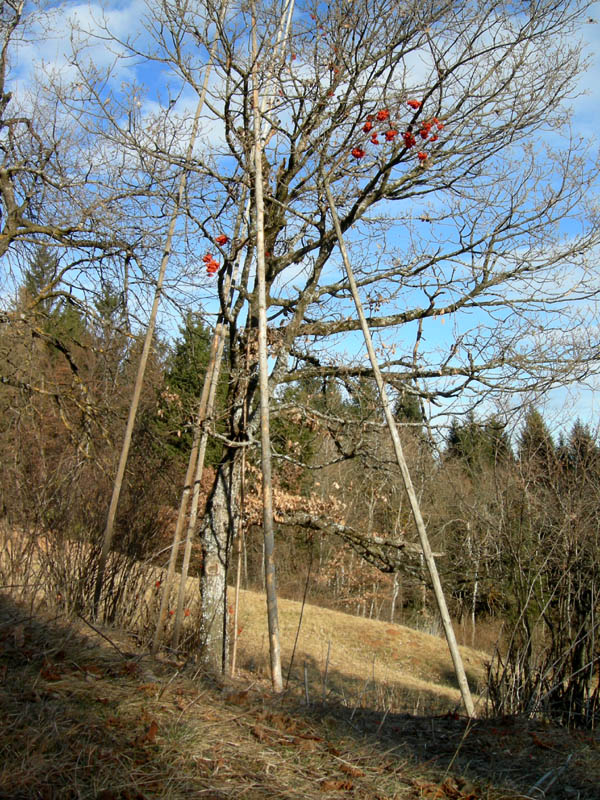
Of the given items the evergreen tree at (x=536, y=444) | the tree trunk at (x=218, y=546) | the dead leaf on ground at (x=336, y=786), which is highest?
the evergreen tree at (x=536, y=444)

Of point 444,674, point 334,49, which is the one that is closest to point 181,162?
point 334,49

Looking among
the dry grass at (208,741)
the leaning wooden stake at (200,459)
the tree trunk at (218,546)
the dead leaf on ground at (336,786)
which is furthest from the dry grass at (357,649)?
the dead leaf on ground at (336,786)

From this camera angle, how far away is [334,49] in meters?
6.49

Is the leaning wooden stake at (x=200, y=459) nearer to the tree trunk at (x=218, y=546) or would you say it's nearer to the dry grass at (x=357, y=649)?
the tree trunk at (x=218, y=546)

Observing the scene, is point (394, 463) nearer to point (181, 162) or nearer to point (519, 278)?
point (519, 278)

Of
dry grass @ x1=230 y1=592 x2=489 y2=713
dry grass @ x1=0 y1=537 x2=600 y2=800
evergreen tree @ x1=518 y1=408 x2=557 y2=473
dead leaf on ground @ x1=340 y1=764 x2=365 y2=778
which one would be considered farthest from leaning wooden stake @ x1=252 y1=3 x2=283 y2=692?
dry grass @ x1=230 y1=592 x2=489 y2=713

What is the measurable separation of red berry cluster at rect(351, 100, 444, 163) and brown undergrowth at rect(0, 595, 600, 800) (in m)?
5.19

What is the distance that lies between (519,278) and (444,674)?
1210 centimetres

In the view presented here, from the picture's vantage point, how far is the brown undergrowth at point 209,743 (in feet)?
7.28

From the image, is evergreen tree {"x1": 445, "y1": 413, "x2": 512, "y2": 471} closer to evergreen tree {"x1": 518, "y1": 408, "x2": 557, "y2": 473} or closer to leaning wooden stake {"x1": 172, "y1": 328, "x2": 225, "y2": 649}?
evergreen tree {"x1": 518, "y1": 408, "x2": 557, "y2": 473}

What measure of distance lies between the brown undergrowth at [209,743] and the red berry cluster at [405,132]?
5194 mm

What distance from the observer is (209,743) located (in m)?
2.64

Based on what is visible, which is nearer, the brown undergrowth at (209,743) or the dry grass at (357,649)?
the brown undergrowth at (209,743)

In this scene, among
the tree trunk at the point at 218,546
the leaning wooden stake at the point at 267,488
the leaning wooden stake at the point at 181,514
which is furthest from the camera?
the tree trunk at the point at 218,546
